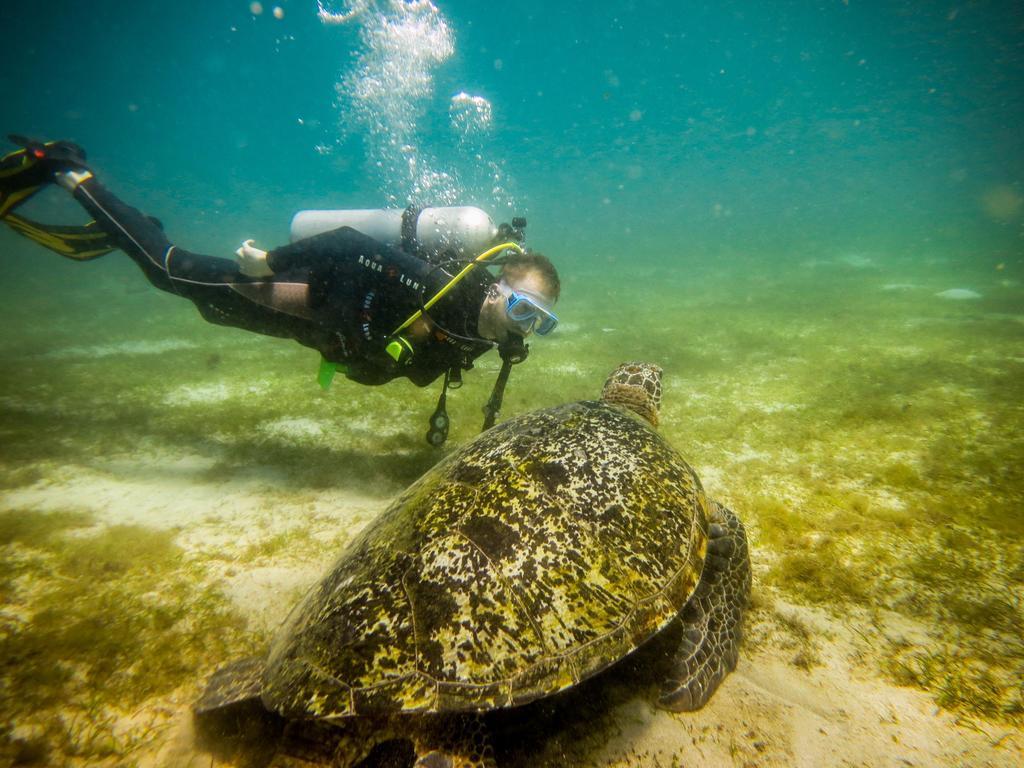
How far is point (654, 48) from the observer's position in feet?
224

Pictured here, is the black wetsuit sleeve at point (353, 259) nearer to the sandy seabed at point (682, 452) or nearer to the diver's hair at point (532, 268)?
the diver's hair at point (532, 268)

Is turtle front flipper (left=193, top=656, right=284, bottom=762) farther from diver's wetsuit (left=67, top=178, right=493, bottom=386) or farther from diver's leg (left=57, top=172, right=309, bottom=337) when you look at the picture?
diver's leg (left=57, top=172, right=309, bottom=337)

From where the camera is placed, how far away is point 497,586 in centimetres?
198

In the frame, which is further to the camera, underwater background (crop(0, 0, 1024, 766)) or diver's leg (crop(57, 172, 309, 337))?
diver's leg (crop(57, 172, 309, 337))

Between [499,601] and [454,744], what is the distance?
67 cm

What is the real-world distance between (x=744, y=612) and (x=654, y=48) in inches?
3613

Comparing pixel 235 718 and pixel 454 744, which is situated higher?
pixel 454 744

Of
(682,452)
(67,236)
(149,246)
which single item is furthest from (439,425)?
(67,236)

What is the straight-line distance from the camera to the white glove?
4.16m

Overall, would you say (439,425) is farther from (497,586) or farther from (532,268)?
(497,586)

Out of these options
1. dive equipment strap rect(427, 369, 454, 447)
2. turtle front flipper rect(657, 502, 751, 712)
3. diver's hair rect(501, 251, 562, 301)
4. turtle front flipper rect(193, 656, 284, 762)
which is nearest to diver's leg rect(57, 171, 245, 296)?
dive equipment strap rect(427, 369, 454, 447)

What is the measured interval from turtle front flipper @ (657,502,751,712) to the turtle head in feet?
4.31

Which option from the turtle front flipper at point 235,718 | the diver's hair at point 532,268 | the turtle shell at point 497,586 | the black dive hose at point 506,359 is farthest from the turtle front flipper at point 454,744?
the diver's hair at point 532,268

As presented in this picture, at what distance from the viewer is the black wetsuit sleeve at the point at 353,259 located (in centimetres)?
395
